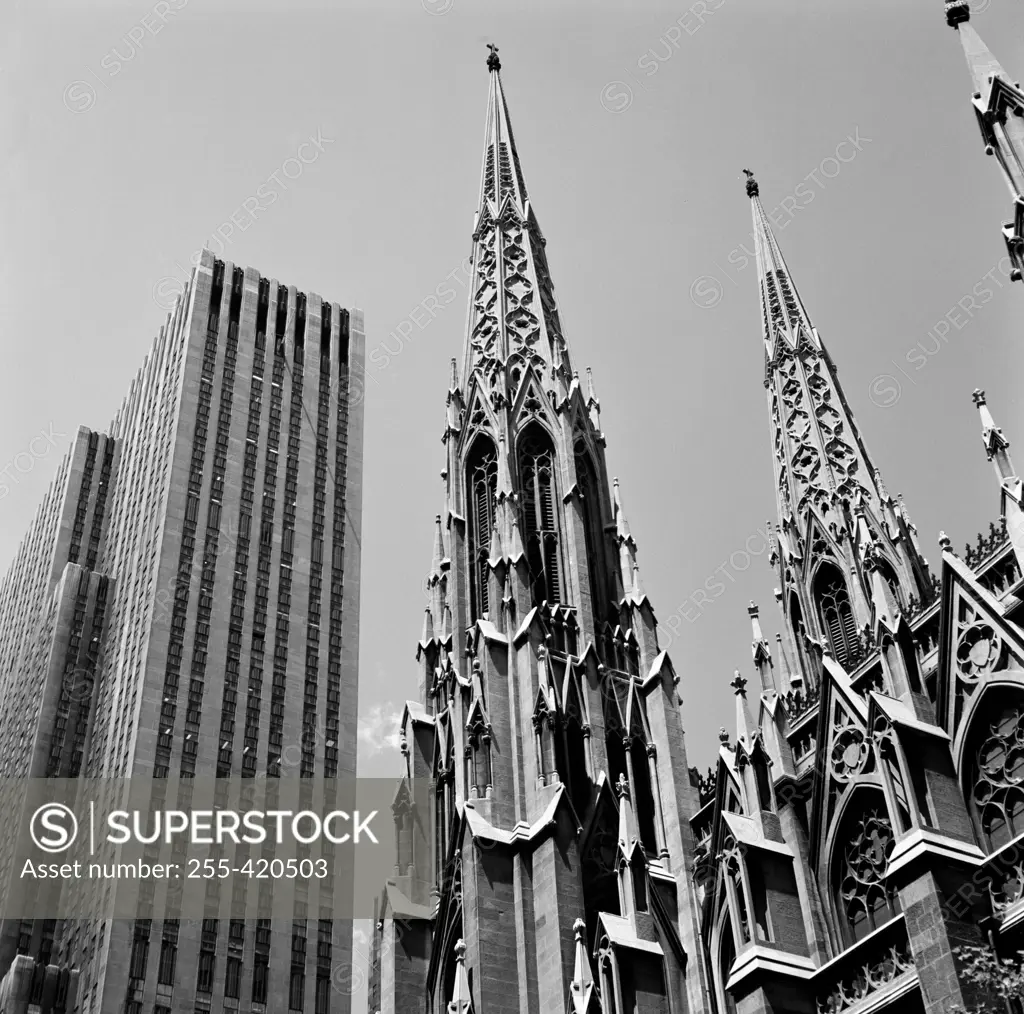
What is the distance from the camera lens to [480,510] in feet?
137

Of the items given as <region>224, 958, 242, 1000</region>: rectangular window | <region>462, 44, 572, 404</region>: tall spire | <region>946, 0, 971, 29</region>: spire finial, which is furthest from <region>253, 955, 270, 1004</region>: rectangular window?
<region>946, 0, 971, 29</region>: spire finial

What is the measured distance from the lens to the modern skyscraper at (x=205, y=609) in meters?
56.2

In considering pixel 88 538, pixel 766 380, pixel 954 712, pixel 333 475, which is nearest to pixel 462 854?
pixel 954 712

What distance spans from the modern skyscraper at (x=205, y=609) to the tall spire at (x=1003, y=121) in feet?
145

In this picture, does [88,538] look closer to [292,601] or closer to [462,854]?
[292,601]

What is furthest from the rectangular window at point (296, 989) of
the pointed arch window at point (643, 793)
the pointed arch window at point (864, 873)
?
the pointed arch window at point (864, 873)

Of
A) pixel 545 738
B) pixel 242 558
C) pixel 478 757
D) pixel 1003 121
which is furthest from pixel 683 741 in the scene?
pixel 242 558

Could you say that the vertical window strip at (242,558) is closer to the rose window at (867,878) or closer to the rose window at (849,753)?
the rose window at (849,753)

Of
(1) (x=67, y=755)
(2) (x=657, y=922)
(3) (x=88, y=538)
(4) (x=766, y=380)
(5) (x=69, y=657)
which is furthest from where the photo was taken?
(3) (x=88, y=538)

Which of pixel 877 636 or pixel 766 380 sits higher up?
pixel 766 380

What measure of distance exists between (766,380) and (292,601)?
106 ft

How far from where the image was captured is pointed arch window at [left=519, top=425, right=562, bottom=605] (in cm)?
3850

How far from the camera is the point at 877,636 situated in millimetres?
26859

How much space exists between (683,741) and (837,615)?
21.1 ft
